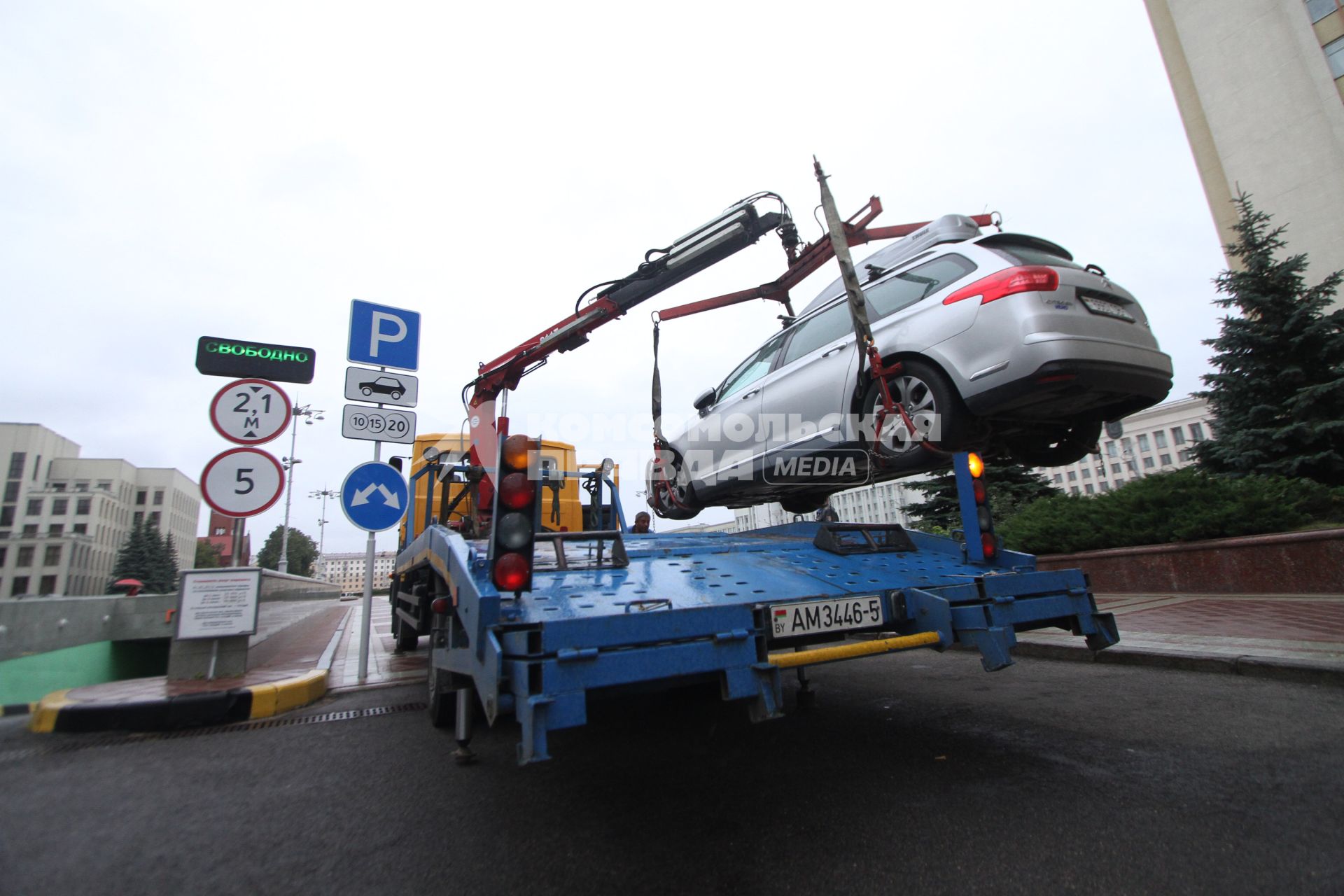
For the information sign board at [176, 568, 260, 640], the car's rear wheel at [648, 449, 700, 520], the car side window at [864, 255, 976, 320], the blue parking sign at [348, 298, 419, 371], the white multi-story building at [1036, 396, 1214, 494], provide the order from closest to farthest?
the car side window at [864, 255, 976, 320] < the information sign board at [176, 568, 260, 640] < the car's rear wheel at [648, 449, 700, 520] < the blue parking sign at [348, 298, 419, 371] < the white multi-story building at [1036, 396, 1214, 494]

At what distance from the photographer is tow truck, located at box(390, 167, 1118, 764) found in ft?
6.03

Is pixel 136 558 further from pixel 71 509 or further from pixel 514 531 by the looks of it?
pixel 514 531

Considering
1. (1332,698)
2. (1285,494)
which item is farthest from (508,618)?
(1285,494)

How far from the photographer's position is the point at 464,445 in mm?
7297

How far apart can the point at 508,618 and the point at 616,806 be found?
1.15m

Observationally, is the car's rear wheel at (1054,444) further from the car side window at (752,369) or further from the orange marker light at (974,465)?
the car side window at (752,369)

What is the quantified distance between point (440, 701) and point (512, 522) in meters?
2.19

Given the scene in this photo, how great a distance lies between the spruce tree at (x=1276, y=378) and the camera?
9.40 m

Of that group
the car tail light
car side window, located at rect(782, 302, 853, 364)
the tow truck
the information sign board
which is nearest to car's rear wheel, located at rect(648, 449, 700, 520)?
car side window, located at rect(782, 302, 853, 364)

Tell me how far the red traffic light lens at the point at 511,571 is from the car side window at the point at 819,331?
3.20 m

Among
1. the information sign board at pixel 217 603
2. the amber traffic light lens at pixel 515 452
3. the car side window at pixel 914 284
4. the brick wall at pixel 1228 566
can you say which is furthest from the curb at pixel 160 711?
the brick wall at pixel 1228 566

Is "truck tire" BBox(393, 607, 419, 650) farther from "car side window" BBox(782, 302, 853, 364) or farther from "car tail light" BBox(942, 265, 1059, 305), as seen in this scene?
→ "car tail light" BBox(942, 265, 1059, 305)

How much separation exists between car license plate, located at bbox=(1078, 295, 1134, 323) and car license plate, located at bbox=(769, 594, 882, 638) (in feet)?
7.13

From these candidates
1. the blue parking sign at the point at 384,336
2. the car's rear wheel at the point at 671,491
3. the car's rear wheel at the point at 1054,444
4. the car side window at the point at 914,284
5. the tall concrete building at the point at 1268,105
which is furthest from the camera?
the tall concrete building at the point at 1268,105
